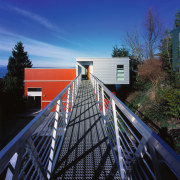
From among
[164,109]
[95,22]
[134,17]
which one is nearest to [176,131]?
[164,109]

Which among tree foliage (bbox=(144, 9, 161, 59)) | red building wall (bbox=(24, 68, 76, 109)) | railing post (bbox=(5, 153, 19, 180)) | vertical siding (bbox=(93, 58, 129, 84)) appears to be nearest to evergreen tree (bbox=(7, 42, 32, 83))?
red building wall (bbox=(24, 68, 76, 109))

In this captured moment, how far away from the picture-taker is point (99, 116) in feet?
12.5

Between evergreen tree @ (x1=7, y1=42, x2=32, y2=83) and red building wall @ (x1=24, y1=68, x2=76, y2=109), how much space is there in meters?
17.1

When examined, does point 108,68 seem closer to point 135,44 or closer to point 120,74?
point 120,74

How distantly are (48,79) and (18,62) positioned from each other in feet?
67.1

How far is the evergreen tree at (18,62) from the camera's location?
95.8 ft

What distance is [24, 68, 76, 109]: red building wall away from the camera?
14250 mm

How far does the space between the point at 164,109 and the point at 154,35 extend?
1510cm

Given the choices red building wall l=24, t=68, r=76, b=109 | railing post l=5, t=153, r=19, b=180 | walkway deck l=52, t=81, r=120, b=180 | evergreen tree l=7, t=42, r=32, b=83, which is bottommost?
walkway deck l=52, t=81, r=120, b=180

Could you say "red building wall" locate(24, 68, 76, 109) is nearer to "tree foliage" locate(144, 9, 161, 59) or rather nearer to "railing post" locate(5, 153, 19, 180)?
"tree foliage" locate(144, 9, 161, 59)

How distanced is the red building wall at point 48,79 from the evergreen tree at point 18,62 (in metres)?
17.1

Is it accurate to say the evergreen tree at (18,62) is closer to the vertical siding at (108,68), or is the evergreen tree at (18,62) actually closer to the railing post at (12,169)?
the vertical siding at (108,68)

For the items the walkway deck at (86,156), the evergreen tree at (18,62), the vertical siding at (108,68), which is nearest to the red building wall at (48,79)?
the vertical siding at (108,68)

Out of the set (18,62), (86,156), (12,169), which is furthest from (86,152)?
(18,62)
